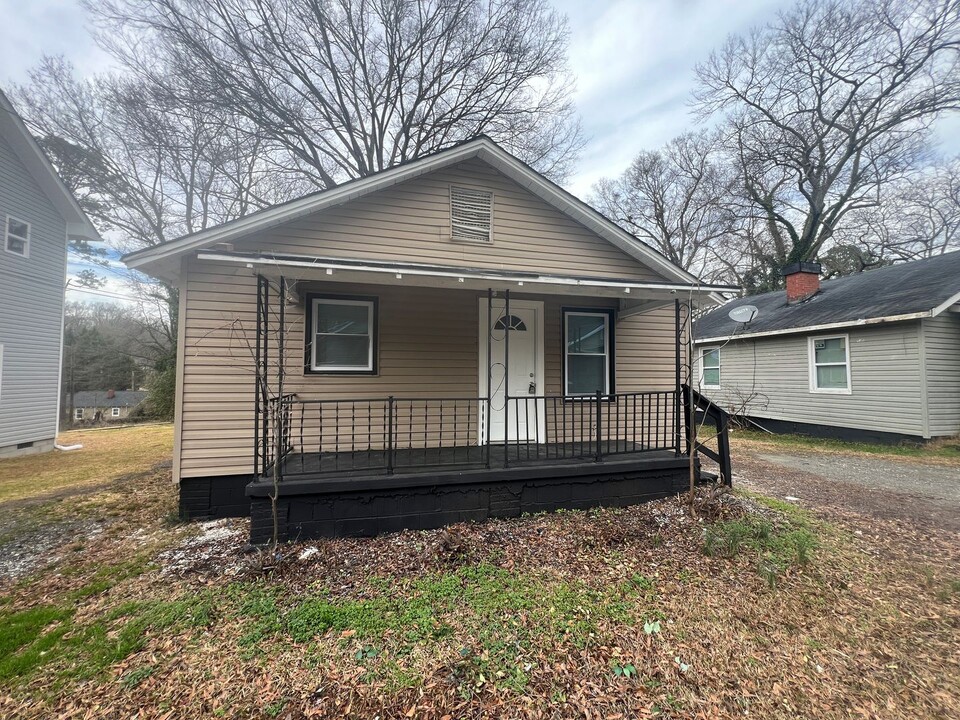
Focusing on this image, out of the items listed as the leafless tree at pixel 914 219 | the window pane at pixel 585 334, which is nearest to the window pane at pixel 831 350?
the window pane at pixel 585 334

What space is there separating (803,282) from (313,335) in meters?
15.3

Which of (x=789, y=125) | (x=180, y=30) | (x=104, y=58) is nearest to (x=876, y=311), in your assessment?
(x=789, y=125)

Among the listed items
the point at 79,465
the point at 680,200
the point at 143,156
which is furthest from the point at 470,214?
the point at 680,200

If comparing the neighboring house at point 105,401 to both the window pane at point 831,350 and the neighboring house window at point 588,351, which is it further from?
the window pane at point 831,350

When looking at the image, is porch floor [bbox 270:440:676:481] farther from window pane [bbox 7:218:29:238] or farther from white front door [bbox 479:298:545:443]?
window pane [bbox 7:218:29:238]

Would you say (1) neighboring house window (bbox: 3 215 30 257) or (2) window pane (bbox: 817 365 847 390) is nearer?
(1) neighboring house window (bbox: 3 215 30 257)

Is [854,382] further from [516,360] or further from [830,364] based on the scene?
[516,360]

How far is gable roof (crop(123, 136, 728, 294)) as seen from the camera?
16.1 ft

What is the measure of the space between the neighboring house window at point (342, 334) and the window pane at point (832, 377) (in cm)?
1203

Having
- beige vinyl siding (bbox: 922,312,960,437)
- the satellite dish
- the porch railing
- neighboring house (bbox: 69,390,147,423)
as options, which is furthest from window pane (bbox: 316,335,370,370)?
neighboring house (bbox: 69,390,147,423)

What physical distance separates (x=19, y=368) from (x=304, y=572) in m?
10.4

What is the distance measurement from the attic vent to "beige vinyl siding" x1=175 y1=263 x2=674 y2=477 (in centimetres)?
89

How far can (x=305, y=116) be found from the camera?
46.6 feet

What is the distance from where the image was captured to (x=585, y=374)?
6.60 metres
